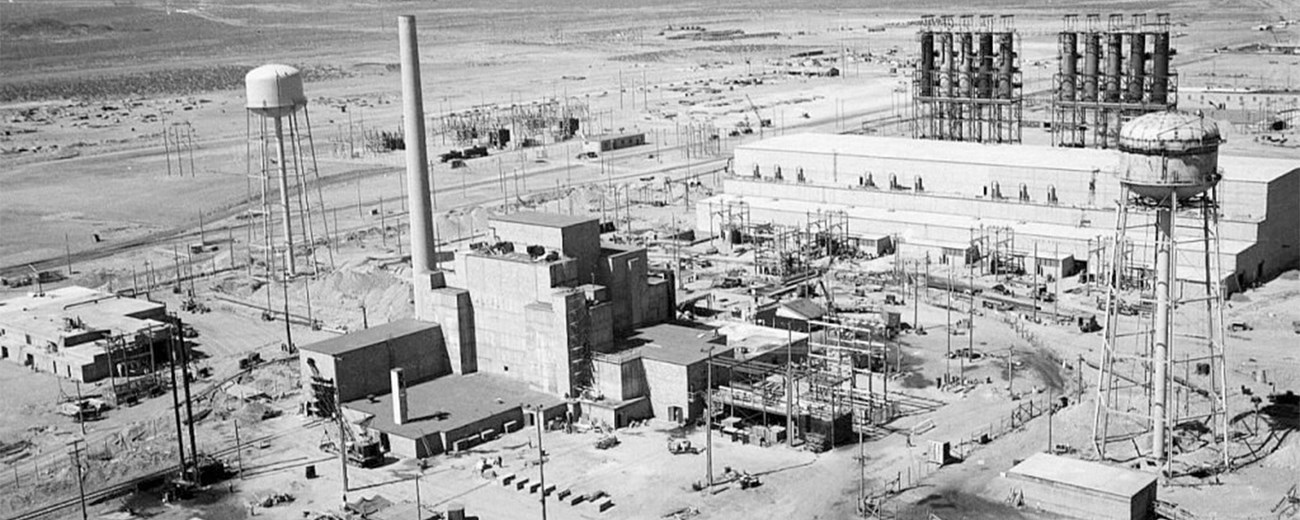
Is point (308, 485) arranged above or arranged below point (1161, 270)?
below

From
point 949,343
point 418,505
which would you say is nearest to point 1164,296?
point 949,343

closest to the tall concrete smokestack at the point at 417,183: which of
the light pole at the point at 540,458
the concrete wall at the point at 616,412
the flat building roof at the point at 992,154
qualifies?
the light pole at the point at 540,458

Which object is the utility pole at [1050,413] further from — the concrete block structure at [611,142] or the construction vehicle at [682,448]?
the concrete block structure at [611,142]

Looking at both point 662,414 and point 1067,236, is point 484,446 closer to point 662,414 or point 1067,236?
point 662,414

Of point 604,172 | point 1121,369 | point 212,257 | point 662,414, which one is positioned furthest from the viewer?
point 604,172

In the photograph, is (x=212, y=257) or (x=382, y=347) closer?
(x=382, y=347)

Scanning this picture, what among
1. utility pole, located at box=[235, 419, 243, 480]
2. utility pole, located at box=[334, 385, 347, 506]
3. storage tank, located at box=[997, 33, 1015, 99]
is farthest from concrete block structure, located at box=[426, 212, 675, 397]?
storage tank, located at box=[997, 33, 1015, 99]

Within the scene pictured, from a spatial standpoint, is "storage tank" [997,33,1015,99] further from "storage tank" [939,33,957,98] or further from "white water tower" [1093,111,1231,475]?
"white water tower" [1093,111,1231,475]

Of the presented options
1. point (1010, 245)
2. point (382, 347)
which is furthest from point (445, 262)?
point (1010, 245)
